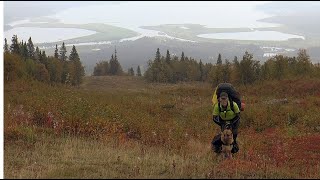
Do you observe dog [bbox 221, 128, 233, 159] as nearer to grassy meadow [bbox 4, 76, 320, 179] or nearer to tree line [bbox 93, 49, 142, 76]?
grassy meadow [bbox 4, 76, 320, 179]

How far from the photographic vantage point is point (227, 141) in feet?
26.6

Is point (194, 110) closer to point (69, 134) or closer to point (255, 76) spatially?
point (69, 134)

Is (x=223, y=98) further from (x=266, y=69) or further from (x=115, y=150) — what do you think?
(x=266, y=69)

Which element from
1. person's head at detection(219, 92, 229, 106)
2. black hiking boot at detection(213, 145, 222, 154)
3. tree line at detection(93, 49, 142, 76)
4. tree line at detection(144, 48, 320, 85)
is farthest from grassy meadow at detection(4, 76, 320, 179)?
tree line at detection(93, 49, 142, 76)

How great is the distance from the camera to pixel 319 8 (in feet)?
77.6

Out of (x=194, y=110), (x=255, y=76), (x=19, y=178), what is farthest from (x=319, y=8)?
(x=255, y=76)

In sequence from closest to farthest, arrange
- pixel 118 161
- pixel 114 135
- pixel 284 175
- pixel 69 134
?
pixel 284 175
pixel 118 161
pixel 69 134
pixel 114 135

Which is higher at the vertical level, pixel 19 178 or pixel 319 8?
pixel 319 8

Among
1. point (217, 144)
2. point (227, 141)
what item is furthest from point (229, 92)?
point (217, 144)

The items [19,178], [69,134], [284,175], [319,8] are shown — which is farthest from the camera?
[319,8]

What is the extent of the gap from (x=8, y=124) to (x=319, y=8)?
20.6 m

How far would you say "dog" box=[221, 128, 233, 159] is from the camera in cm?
804

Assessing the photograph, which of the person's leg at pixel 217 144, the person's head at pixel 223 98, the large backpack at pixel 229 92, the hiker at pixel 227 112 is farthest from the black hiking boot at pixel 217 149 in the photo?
the person's head at pixel 223 98

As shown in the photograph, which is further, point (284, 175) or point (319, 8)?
point (319, 8)
